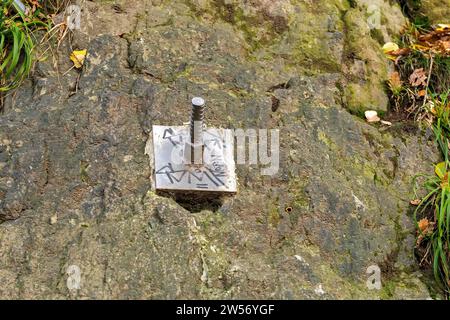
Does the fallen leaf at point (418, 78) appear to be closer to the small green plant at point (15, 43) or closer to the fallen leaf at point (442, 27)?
the fallen leaf at point (442, 27)

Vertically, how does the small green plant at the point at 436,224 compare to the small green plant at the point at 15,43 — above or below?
below

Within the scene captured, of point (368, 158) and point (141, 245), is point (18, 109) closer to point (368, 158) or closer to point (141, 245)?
point (141, 245)

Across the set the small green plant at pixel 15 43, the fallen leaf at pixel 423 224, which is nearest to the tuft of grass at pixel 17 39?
the small green plant at pixel 15 43

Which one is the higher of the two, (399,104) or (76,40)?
(76,40)

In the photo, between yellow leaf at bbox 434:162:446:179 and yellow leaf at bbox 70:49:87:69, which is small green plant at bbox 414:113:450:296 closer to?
yellow leaf at bbox 434:162:446:179

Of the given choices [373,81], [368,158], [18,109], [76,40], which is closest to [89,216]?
[18,109]

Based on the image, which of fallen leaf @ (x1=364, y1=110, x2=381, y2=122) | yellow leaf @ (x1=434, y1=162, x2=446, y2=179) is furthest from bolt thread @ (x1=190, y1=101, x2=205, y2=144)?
yellow leaf @ (x1=434, y1=162, x2=446, y2=179)
